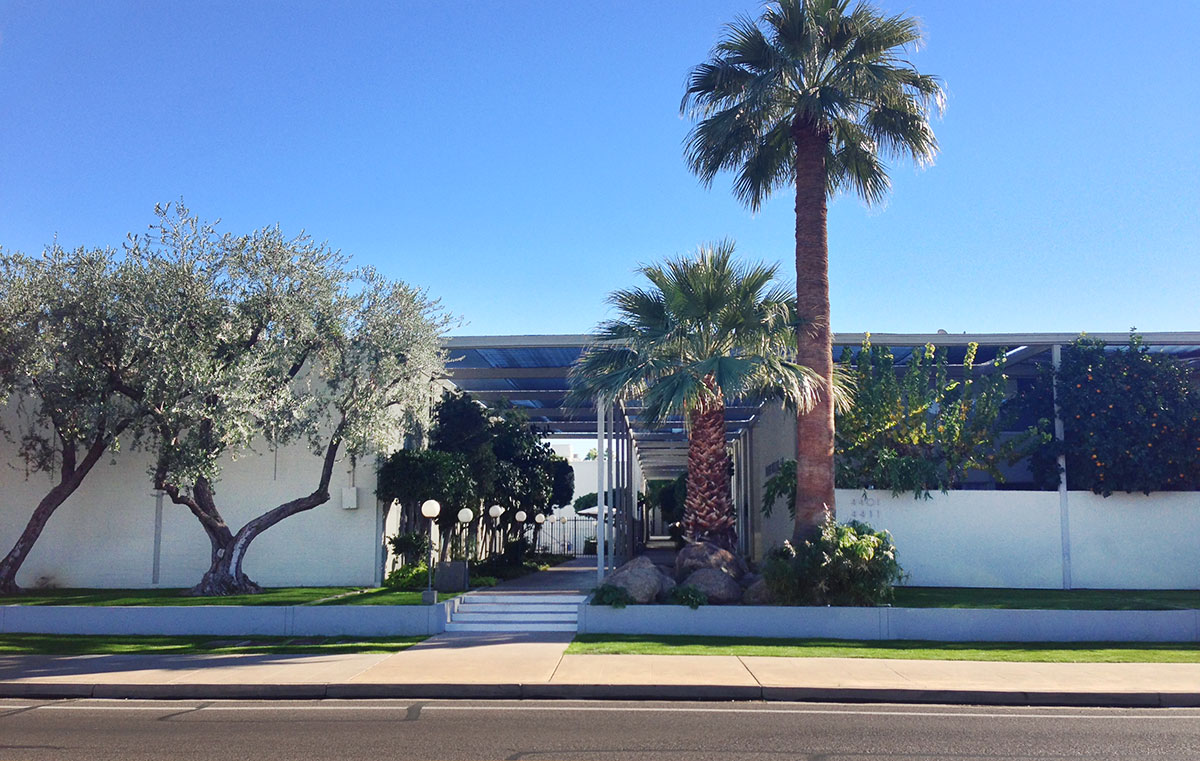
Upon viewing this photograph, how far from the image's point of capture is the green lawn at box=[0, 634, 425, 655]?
45.2 feet

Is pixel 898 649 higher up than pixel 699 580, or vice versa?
pixel 699 580

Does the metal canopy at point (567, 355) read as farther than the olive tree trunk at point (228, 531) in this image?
Yes

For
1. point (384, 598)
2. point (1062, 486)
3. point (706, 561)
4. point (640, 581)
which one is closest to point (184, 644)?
point (384, 598)

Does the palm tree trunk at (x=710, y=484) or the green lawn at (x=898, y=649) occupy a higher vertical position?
the palm tree trunk at (x=710, y=484)

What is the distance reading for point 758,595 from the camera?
634 inches

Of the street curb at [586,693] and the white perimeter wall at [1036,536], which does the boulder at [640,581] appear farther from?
the white perimeter wall at [1036,536]

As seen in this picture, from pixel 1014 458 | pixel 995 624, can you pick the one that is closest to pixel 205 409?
pixel 995 624

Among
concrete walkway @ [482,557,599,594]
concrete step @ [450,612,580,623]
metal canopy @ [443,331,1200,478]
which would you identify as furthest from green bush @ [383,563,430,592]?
metal canopy @ [443,331,1200,478]

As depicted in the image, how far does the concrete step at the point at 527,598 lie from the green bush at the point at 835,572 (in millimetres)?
3778

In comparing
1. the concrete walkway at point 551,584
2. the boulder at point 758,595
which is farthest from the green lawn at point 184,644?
the boulder at point 758,595

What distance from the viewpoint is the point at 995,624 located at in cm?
1471

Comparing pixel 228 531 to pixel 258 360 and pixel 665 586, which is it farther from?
pixel 665 586

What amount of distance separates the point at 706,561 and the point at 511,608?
12.0ft

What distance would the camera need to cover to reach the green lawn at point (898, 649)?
516 inches
